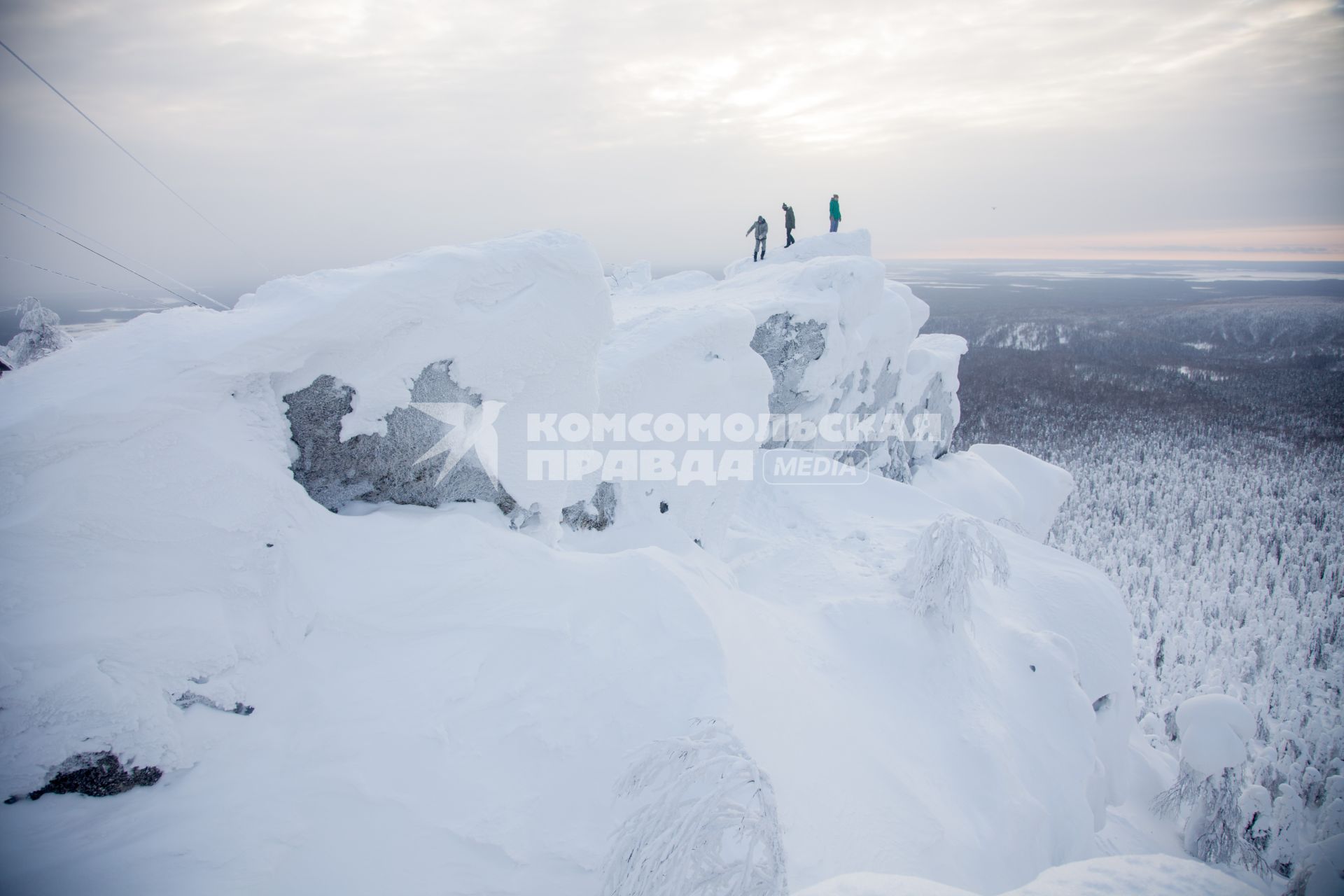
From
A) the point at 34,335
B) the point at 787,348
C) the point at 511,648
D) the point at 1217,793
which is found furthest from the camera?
the point at 787,348

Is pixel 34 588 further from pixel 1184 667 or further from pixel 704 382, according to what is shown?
pixel 1184 667

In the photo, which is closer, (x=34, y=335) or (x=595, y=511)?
(x=595, y=511)

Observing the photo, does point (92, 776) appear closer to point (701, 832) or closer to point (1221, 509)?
point (701, 832)

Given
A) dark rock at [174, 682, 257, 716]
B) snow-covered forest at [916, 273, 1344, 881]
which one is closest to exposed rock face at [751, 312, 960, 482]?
snow-covered forest at [916, 273, 1344, 881]

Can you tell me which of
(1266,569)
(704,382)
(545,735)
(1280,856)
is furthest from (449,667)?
(1266,569)

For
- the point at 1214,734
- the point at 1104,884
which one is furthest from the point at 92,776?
the point at 1214,734

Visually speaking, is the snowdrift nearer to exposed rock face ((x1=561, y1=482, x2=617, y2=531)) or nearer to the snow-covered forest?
exposed rock face ((x1=561, y1=482, x2=617, y2=531))

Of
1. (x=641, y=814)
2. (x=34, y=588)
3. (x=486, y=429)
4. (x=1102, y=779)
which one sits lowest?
(x=1102, y=779)
